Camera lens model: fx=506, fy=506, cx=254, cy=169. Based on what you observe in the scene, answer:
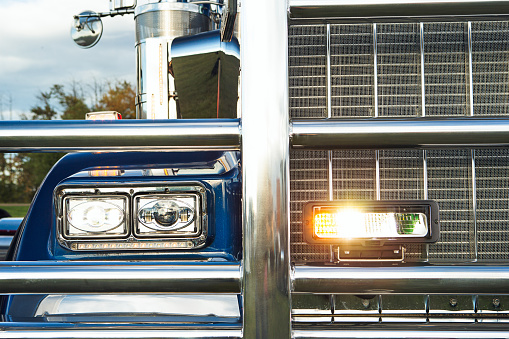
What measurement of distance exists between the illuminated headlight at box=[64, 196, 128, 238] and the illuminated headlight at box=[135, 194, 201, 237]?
0.05 meters

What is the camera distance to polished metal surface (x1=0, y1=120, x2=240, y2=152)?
112cm

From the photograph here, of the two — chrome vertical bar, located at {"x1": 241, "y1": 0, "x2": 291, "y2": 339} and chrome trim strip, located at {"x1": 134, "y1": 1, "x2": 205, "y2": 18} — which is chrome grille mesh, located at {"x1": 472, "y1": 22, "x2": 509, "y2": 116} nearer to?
chrome vertical bar, located at {"x1": 241, "y1": 0, "x2": 291, "y2": 339}

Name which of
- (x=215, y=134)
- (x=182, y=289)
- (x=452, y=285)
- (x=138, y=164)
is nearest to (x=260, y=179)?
(x=215, y=134)

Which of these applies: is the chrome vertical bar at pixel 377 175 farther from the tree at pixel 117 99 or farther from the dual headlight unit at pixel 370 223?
the tree at pixel 117 99

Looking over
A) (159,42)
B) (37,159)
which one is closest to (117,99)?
(37,159)

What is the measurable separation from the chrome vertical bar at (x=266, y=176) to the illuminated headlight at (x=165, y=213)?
0.47 m

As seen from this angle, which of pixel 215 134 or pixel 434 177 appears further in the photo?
pixel 434 177

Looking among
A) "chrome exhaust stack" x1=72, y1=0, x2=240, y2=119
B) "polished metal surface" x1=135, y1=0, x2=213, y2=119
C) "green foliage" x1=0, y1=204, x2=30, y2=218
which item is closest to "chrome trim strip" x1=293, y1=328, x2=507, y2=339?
"chrome exhaust stack" x1=72, y1=0, x2=240, y2=119

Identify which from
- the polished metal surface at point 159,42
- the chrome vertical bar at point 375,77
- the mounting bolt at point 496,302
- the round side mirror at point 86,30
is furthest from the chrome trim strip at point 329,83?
the round side mirror at point 86,30

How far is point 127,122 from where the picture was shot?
1.13 m

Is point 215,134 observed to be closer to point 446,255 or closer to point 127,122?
point 127,122

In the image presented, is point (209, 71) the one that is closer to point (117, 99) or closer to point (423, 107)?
point (423, 107)

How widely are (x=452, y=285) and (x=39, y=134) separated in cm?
98

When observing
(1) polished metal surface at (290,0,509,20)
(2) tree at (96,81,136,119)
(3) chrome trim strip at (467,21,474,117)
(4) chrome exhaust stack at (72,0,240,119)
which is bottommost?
(3) chrome trim strip at (467,21,474,117)
